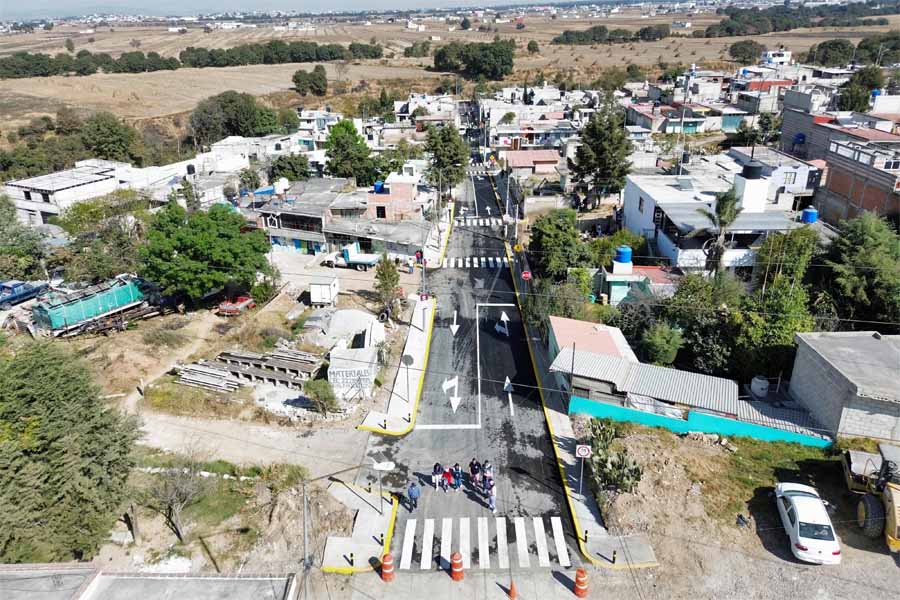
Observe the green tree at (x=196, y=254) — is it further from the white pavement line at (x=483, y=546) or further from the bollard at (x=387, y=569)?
the white pavement line at (x=483, y=546)

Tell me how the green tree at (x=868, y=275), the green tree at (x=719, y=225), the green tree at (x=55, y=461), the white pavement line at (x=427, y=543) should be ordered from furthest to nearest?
the green tree at (x=719, y=225), the green tree at (x=868, y=275), the white pavement line at (x=427, y=543), the green tree at (x=55, y=461)

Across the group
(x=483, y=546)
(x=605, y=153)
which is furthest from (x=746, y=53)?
(x=483, y=546)

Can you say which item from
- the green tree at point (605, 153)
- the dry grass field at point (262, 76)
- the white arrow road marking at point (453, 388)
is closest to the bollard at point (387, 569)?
the white arrow road marking at point (453, 388)

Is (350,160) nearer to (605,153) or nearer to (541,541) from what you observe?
(605,153)

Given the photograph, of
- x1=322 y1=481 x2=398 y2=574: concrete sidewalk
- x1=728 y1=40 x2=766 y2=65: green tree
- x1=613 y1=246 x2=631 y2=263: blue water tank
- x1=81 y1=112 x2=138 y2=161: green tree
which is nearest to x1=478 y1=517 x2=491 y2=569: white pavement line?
x1=322 y1=481 x2=398 y2=574: concrete sidewalk

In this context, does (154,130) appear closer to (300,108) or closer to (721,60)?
(300,108)

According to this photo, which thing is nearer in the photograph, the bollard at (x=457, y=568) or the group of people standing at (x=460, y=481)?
the bollard at (x=457, y=568)

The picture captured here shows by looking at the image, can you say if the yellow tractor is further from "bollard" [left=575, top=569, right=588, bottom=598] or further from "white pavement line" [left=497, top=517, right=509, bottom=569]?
"white pavement line" [left=497, top=517, right=509, bottom=569]
